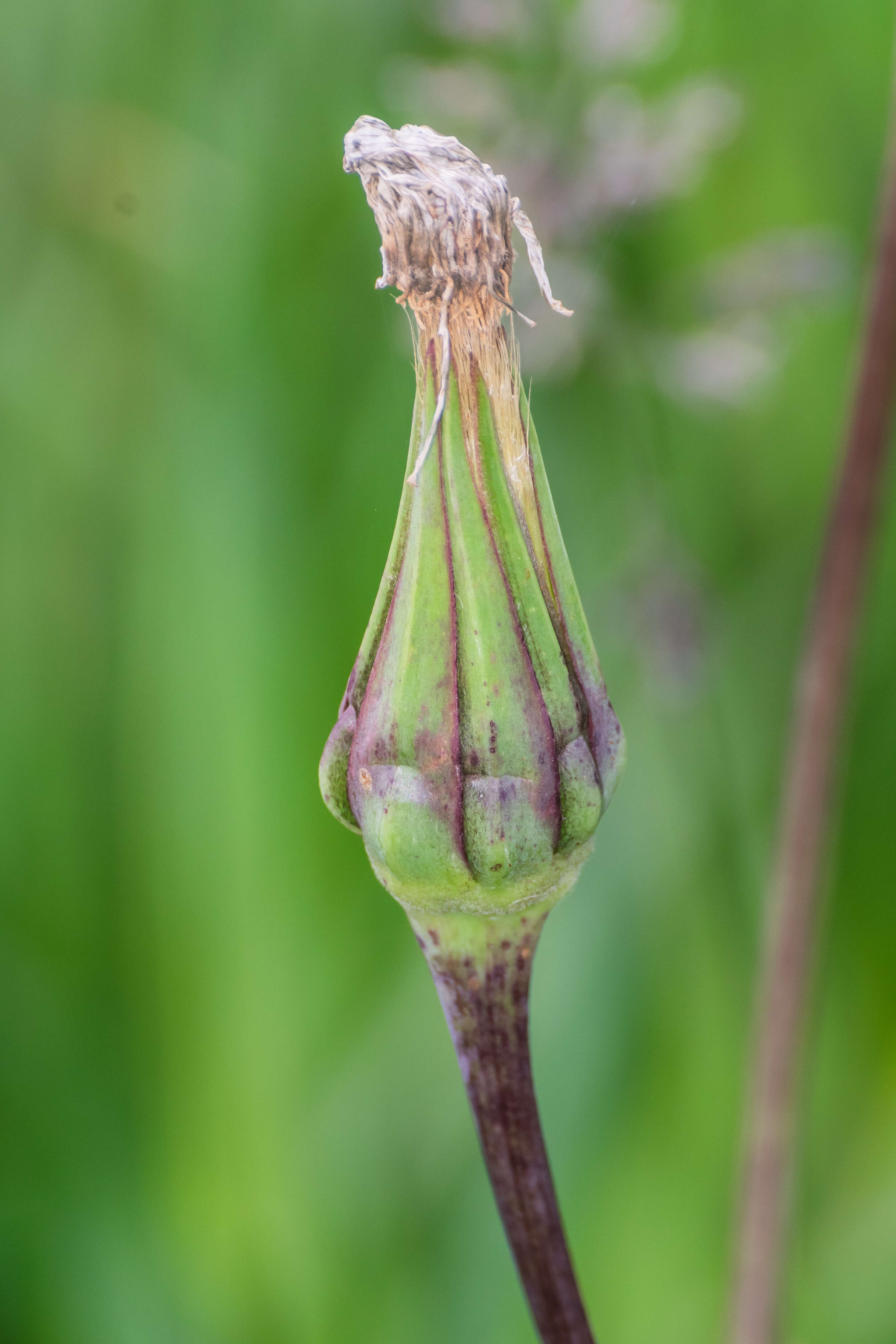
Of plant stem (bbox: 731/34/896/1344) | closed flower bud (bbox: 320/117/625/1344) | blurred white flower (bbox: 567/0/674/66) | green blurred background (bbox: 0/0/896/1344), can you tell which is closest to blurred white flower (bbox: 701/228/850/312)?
green blurred background (bbox: 0/0/896/1344)

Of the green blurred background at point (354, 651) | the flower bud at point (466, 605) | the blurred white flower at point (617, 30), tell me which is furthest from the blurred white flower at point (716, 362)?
the flower bud at point (466, 605)

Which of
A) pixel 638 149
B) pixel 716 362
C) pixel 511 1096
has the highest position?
pixel 638 149

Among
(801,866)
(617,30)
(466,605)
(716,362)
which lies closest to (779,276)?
(716,362)

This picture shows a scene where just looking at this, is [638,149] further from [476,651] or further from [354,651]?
[476,651]

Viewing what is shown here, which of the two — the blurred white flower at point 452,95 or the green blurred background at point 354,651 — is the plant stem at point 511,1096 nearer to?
the green blurred background at point 354,651

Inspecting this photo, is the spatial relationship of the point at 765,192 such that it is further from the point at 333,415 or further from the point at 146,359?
the point at 146,359
